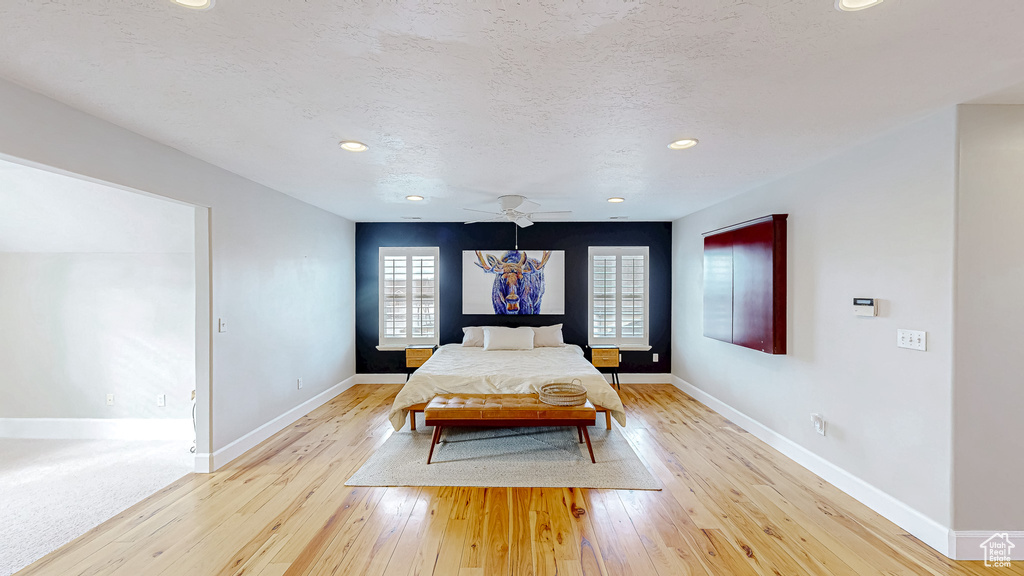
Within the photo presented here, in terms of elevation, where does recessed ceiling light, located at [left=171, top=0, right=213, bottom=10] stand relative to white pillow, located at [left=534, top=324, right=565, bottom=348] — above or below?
above

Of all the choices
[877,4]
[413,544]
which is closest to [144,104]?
[413,544]

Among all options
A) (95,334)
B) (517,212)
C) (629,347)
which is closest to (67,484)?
(95,334)

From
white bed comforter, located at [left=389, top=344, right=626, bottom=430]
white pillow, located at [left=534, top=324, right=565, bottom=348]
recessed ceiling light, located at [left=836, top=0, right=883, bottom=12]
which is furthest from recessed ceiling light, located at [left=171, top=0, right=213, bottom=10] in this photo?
white pillow, located at [left=534, top=324, right=565, bottom=348]

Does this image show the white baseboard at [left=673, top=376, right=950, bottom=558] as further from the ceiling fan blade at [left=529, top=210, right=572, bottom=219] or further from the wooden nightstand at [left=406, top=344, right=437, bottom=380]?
the wooden nightstand at [left=406, top=344, right=437, bottom=380]

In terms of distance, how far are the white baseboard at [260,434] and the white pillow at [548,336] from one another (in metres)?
2.74

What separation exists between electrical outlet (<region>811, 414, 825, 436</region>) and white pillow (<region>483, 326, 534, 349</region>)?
3.10m

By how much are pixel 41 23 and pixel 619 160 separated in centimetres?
289

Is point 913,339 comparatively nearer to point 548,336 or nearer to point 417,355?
point 548,336

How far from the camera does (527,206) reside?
4750 millimetres

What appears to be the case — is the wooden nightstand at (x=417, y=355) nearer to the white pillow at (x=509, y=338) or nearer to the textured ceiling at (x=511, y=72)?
the white pillow at (x=509, y=338)

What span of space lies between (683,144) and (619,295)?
3487mm

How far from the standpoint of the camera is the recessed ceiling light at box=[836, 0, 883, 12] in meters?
1.27

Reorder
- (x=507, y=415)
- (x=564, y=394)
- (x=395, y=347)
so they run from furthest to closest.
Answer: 1. (x=395, y=347)
2. (x=564, y=394)
3. (x=507, y=415)

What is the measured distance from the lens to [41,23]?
55.2 inches
